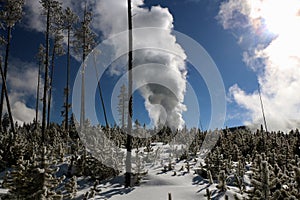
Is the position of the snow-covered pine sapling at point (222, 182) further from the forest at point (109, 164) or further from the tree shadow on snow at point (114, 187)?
the tree shadow on snow at point (114, 187)

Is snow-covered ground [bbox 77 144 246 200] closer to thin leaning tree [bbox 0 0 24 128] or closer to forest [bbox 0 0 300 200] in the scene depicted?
forest [bbox 0 0 300 200]

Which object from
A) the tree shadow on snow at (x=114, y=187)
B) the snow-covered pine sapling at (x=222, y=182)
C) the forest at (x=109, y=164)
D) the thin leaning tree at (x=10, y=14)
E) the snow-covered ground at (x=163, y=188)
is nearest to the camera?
the forest at (x=109, y=164)

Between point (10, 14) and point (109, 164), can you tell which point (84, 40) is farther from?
point (109, 164)

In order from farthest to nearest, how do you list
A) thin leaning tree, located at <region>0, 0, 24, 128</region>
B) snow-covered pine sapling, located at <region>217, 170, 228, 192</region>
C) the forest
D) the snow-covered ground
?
1. thin leaning tree, located at <region>0, 0, 24, 128</region>
2. snow-covered pine sapling, located at <region>217, 170, 228, 192</region>
3. the snow-covered ground
4. the forest

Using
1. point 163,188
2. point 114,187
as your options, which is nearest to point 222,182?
point 163,188

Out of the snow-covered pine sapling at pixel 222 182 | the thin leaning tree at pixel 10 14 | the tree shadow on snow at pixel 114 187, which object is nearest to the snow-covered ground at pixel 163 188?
the tree shadow on snow at pixel 114 187

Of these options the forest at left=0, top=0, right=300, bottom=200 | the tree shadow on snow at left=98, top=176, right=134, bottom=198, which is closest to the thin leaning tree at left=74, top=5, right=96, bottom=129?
the forest at left=0, top=0, right=300, bottom=200

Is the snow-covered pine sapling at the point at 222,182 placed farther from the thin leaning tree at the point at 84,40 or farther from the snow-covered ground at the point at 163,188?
the thin leaning tree at the point at 84,40

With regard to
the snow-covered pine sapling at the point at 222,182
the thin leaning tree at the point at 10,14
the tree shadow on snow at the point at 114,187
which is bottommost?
the tree shadow on snow at the point at 114,187

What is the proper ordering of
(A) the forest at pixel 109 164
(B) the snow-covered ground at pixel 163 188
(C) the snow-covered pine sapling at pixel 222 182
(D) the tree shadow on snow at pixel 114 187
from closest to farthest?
(A) the forest at pixel 109 164 → (B) the snow-covered ground at pixel 163 188 → (C) the snow-covered pine sapling at pixel 222 182 → (D) the tree shadow on snow at pixel 114 187

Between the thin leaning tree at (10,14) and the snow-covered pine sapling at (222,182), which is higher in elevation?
the thin leaning tree at (10,14)

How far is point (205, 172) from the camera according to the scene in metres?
13.8

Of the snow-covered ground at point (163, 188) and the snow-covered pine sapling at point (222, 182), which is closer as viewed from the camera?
the snow-covered ground at point (163, 188)


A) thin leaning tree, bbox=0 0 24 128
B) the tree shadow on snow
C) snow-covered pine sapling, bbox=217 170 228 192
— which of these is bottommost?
the tree shadow on snow
